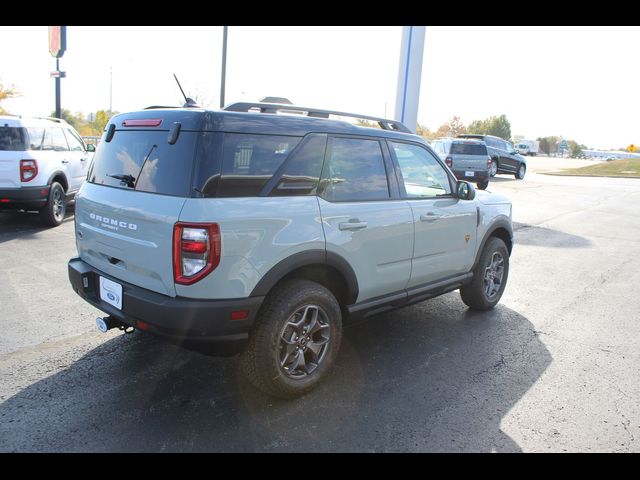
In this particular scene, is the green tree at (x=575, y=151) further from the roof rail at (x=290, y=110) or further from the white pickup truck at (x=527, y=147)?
the roof rail at (x=290, y=110)

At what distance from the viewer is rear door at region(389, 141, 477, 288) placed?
4.02 metres

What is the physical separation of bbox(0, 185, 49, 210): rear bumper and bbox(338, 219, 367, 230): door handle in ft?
21.3

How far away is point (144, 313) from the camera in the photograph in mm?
2881

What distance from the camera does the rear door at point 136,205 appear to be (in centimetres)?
283

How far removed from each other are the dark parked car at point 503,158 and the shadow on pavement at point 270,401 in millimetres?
20548

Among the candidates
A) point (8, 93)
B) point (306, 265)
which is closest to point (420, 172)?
point (306, 265)

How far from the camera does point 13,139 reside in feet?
25.3

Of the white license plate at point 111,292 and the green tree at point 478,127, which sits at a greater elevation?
the green tree at point 478,127

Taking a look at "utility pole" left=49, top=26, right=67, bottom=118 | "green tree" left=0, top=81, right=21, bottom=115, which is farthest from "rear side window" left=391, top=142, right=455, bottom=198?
"green tree" left=0, top=81, right=21, bottom=115

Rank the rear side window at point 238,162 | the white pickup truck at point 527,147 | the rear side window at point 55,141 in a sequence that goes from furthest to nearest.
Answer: the white pickup truck at point 527,147 → the rear side window at point 55,141 → the rear side window at point 238,162

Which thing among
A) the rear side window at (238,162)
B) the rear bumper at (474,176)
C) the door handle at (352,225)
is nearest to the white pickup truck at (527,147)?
the rear bumper at (474,176)

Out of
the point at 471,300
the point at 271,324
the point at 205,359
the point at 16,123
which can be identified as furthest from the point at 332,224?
the point at 16,123

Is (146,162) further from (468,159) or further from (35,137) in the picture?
(468,159)

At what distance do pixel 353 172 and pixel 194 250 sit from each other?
140 centimetres
